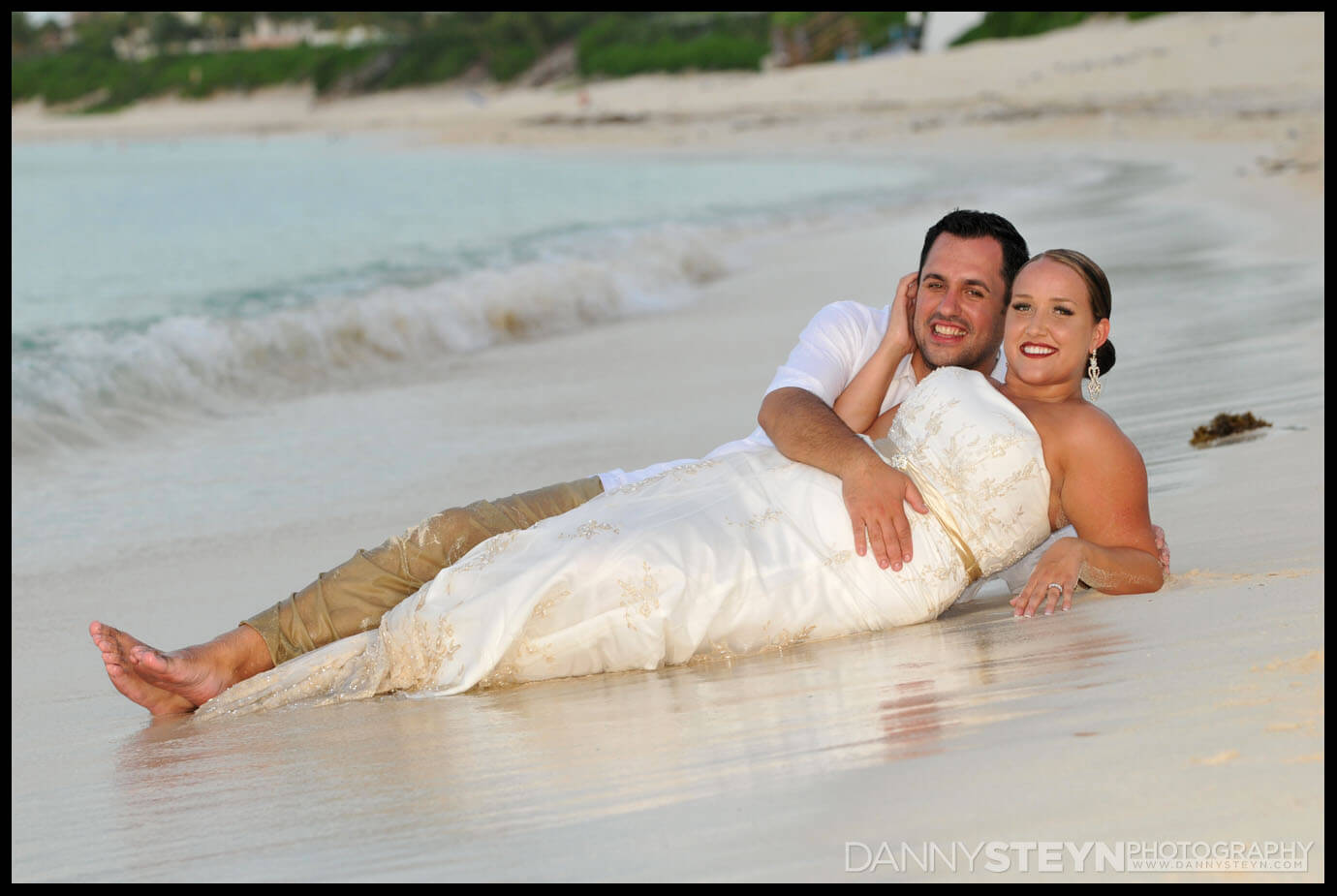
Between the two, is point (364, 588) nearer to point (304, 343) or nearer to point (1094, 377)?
point (1094, 377)

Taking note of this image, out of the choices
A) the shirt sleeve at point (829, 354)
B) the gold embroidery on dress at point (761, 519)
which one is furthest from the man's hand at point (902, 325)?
the gold embroidery on dress at point (761, 519)

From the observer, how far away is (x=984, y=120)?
3166cm

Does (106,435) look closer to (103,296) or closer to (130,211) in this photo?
(103,296)

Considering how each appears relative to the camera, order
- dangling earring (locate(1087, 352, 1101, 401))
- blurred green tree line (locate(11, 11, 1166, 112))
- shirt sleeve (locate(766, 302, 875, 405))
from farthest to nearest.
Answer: blurred green tree line (locate(11, 11, 1166, 112)) < shirt sleeve (locate(766, 302, 875, 405)) < dangling earring (locate(1087, 352, 1101, 401))

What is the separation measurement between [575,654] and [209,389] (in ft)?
20.0

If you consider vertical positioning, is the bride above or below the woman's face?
below

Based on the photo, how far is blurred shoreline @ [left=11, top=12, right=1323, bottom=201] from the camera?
24.8 m

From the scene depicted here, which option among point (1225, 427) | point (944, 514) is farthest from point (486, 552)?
point (1225, 427)

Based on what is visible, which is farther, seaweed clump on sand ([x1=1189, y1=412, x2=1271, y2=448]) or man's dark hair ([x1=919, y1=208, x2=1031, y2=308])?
seaweed clump on sand ([x1=1189, y1=412, x2=1271, y2=448])

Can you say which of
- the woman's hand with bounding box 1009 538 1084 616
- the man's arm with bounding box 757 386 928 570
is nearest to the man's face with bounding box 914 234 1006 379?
the man's arm with bounding box 757 386 928 570

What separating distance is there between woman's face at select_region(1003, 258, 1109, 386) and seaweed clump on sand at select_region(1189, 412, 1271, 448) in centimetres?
174

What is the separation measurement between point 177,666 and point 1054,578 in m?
2.13

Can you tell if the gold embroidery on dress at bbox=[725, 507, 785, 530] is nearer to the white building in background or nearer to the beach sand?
the beach sand

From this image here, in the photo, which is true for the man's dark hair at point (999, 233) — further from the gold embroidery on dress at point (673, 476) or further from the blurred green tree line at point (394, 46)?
the blurred green tree line at point (394, 46)
